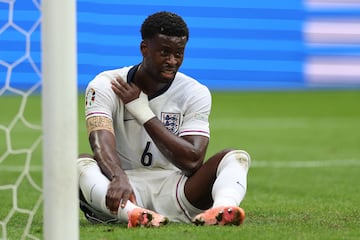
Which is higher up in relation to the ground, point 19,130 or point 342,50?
point 342,50

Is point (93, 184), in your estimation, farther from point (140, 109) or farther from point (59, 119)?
point (59, 119)

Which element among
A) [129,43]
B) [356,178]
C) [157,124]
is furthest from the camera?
[129,43]

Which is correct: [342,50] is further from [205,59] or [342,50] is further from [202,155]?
[202,155]

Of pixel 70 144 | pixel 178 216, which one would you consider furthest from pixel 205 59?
pixel 70 144

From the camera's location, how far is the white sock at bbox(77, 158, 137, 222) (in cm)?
555

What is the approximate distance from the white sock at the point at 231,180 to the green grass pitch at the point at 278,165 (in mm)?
158

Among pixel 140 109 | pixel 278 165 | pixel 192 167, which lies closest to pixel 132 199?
pixel 192 167

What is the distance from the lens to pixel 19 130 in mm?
12453

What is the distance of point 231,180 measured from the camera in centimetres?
557

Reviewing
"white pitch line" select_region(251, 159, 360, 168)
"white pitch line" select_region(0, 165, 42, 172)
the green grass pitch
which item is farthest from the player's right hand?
"white pitch line" select_region(251, 159, 360, 168)

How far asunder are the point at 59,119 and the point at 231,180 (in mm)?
1562

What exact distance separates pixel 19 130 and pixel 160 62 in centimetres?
701

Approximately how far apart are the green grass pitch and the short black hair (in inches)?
38.5

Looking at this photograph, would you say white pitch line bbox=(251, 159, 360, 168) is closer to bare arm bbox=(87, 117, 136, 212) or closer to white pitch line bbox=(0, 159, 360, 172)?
white pitch line bbox=(0, 159, 360, 172)
